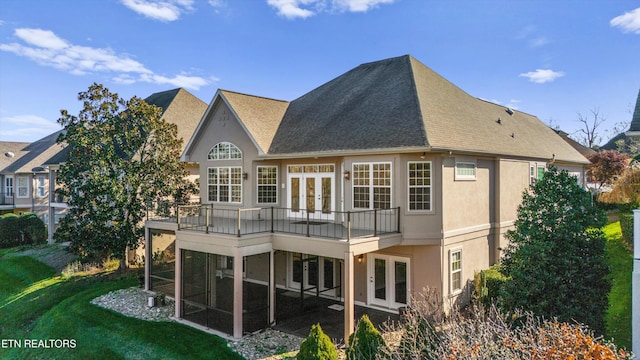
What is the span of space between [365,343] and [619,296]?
1041 centimetres

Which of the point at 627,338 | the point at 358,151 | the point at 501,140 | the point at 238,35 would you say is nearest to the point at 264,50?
the point at 238,35

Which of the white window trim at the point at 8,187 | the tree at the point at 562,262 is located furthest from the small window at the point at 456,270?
the white window trim at the point at 8,187

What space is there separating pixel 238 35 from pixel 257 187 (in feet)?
26.3

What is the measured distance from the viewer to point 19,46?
20656mm

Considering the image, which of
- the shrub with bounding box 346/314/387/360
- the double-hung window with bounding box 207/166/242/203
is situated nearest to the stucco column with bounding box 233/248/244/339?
the shrub with bounding box 346/314/387/360

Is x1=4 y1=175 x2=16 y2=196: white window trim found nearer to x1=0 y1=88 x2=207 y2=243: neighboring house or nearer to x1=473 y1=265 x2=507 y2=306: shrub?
x1=0 y1=88 x2=207 y2=243: neighboring house

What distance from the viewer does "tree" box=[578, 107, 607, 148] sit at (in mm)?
51281

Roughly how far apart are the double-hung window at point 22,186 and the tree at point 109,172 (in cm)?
1966

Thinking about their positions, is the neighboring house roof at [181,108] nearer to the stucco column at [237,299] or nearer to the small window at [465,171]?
the stucco column at [237,299]

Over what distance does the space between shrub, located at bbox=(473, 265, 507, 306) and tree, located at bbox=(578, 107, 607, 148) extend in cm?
4864

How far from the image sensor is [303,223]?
15.6 m

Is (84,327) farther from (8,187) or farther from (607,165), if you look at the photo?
(607,165)

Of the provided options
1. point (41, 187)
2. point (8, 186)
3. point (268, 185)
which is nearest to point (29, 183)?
point (41, 187)

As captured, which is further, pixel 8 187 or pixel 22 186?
pixel 8 187
